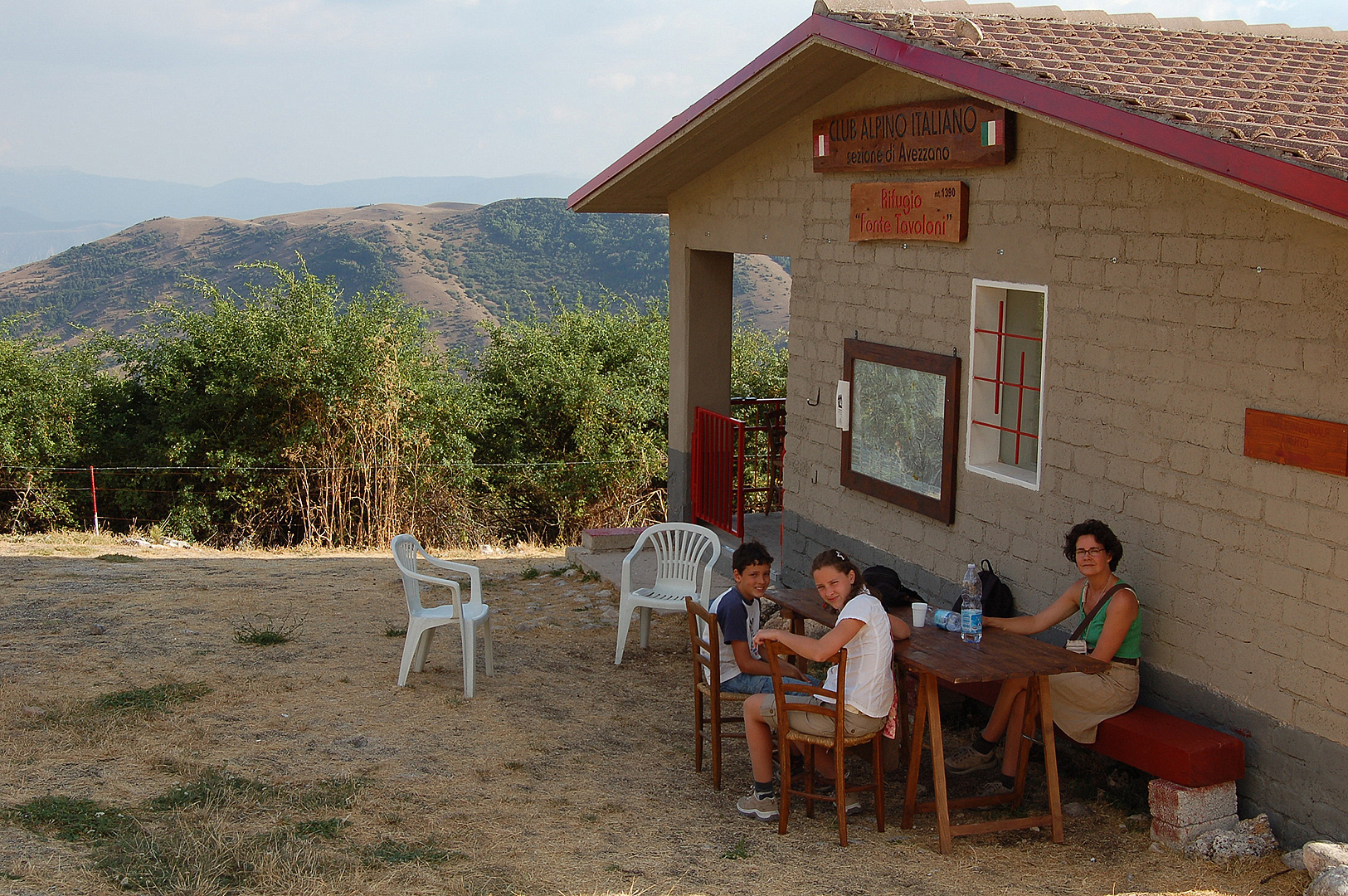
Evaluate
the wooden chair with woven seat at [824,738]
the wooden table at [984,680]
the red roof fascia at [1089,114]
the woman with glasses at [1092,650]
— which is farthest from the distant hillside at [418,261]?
the wooden chair with woven seat at [824,738]

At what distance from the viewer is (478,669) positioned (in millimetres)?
7516

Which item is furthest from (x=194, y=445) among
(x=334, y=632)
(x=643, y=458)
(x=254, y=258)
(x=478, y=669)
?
(x=254, y=258)

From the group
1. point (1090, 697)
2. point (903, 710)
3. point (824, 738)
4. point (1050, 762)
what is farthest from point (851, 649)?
point (1090, 697)

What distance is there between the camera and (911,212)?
273 inches

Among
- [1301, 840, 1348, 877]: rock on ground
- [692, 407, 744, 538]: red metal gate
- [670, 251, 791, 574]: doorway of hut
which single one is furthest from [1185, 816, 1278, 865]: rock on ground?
[692, 407, 744, 538]: red metal gate

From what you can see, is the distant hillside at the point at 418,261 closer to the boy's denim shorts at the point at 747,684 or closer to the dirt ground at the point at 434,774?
the dirt ground at the point at 434,774

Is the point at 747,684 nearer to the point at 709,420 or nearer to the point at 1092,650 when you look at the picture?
the point at 1092,650

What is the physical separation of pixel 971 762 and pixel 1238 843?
128 centimetres

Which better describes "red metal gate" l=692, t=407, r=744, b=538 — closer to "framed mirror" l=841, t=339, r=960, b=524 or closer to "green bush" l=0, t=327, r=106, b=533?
"framed mirror" l=841, t=339, r=960, b=524

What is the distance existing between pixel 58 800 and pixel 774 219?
5.88 meters

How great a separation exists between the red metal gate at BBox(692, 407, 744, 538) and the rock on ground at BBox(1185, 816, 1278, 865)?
209 inches

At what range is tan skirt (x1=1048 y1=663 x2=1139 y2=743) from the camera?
5.08 meters

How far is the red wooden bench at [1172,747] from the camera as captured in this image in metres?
4.69

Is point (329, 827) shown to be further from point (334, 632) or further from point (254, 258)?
point (254, 258)
